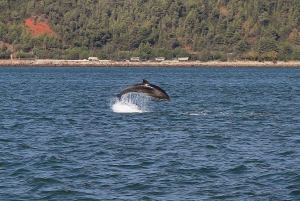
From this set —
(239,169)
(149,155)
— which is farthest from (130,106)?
(239,169)

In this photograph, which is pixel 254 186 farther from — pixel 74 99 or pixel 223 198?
pixel 74 99

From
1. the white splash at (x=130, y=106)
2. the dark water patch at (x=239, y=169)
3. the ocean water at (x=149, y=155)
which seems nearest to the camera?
the ocean water at (x=149, y=155)

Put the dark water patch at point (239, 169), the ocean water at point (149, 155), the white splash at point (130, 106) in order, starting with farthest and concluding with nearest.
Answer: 1. the white splash at point (130, 106)
2. the dark water patch at point (239, 169)
3. the ocean water at point (149, 155)

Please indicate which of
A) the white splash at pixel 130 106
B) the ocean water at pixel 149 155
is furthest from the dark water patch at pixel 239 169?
the white splash at pixel 130 106

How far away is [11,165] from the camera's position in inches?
1073

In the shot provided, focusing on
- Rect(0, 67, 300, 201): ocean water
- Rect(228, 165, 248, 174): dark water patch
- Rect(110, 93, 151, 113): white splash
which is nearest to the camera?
Rect(0, 67, 300, 201): ocean water

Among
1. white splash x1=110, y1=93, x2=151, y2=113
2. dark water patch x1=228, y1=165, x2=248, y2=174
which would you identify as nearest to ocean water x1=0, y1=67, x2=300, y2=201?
dark water patch x1=228, y1=165, x2=248, y2=174

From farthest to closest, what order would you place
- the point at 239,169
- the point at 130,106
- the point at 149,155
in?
the point at 130,106
the point at 149,155
the point at 239,169

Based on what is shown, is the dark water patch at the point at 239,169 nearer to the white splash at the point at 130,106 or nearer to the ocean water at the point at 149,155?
the ocean water at the point at 149,155

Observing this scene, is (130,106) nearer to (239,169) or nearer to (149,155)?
(149,155)

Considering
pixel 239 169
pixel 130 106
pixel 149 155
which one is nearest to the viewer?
pixel 239 169

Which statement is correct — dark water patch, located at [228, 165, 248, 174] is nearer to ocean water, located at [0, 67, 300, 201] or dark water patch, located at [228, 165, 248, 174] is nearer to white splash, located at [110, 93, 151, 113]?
ocean water, located at [0, 67, 300, 201]

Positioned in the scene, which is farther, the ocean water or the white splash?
the white splash

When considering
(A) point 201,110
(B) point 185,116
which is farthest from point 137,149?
(A) point 201,110
